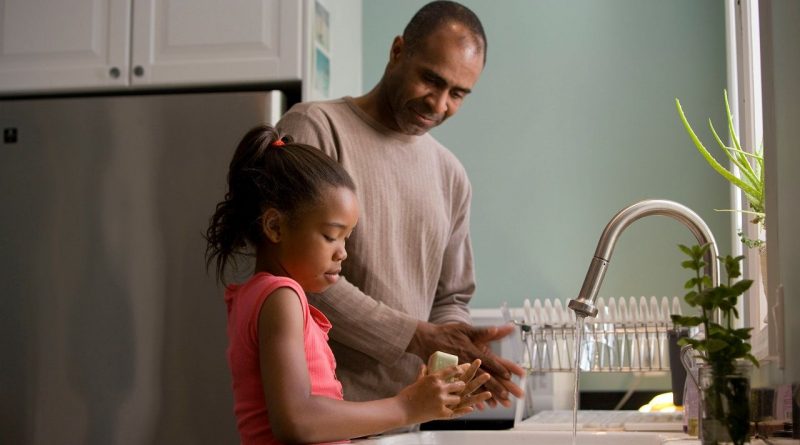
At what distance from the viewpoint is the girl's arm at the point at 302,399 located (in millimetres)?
1065

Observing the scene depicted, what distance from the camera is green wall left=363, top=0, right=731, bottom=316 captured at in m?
2.83

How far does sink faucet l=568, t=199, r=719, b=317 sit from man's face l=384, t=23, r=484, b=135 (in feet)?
1.86

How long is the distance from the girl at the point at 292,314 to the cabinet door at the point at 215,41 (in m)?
1.20

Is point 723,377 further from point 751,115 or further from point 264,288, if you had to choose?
point 751,115

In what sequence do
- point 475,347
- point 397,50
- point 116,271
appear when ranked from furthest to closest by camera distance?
point 116,271 < point 397,50 < point 475,347

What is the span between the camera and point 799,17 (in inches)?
39.2

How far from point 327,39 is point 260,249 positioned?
1.52m

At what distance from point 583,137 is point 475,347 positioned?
5.02 feet

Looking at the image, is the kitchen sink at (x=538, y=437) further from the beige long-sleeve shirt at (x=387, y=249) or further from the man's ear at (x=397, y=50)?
the man's ear at (x=397, y=50)

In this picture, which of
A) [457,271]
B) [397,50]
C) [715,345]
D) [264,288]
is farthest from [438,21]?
[715,345]

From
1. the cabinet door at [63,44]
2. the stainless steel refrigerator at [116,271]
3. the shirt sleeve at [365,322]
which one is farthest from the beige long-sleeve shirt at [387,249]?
the cabinet door at [63,44]

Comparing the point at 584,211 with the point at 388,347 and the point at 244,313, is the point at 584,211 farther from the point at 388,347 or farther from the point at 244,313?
the point at 244,313

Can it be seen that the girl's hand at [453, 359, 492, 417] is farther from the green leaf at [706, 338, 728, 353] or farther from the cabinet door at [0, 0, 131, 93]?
the cabinet door at [0, 0, 131, 93]

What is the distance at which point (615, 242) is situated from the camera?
46.4 inches
